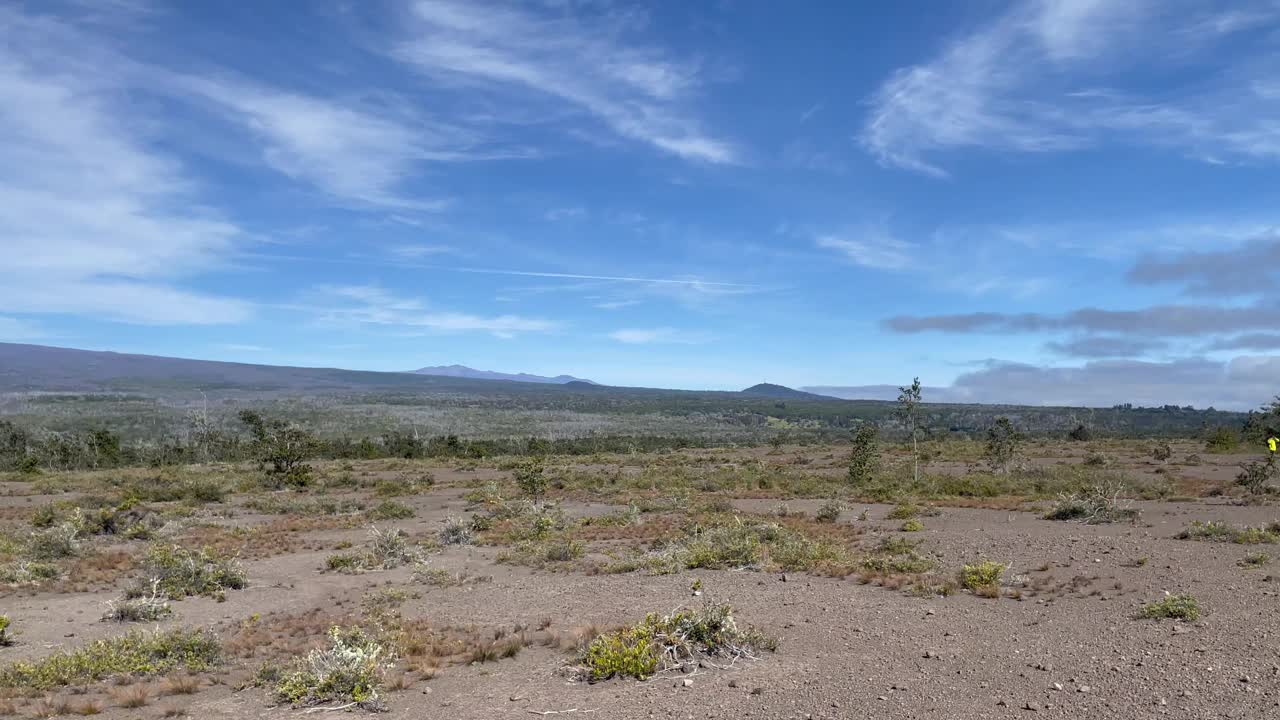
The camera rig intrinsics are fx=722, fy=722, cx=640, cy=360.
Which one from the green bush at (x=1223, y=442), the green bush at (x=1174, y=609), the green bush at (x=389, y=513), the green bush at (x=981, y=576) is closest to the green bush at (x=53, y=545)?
the green bush at (x=389, y=513)

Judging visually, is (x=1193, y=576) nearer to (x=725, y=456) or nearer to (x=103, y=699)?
(x=103, y=699)

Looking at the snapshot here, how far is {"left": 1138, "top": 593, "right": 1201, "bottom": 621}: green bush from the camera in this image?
9.66 metres

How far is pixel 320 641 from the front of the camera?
11.0 metres

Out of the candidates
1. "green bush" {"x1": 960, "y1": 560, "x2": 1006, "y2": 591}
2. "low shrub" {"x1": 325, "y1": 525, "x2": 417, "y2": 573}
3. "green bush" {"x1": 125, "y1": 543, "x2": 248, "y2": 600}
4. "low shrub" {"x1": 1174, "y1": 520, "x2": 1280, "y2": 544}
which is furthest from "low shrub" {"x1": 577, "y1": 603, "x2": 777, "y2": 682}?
"low shrub" {"x1": 1174, "y1": 520, "x2": 1280, "y2": 544}

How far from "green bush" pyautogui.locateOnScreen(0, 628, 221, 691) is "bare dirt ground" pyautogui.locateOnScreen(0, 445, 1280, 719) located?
31cm

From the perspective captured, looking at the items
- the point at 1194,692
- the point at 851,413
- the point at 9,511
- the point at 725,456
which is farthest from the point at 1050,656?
the point at 851,413

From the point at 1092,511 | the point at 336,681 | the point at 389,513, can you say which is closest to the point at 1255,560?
the point at 1092,511

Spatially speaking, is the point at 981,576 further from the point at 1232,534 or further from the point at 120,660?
the point at 120,660

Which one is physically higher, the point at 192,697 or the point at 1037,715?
the point at 1037,715

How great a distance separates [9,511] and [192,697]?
30.2 metres

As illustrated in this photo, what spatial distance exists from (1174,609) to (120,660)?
46.7 feet

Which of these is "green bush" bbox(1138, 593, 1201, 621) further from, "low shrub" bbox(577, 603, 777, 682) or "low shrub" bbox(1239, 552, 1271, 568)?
"low shrub" bbox(577, 603, 777, 682)

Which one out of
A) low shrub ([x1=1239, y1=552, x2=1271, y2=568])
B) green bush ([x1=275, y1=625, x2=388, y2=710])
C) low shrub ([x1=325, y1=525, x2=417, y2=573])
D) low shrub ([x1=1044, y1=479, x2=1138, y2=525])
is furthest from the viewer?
low shrub ([x1=1044, y1=479, x2=1138, y2=525])

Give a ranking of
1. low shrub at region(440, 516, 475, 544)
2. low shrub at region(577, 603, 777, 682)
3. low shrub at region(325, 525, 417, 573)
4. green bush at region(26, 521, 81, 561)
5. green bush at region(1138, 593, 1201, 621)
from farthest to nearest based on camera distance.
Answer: low shrub at region(440, 516, 475, 544) < green bush at region(26, 521, 81, 561) < low shrub at region(325, 525, 417, 573) < green bush at region(1138, 593, 1201, 621) < low shrub at region(577, 603, 777, 682)
